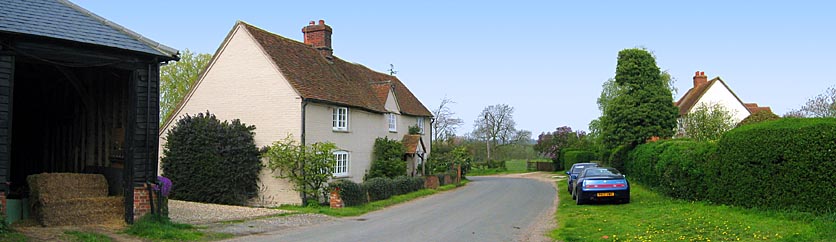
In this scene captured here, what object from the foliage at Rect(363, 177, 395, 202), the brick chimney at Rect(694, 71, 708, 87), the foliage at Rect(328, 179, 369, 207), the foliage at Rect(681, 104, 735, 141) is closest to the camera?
the foliage at Rect(328, 179, 369, 207)

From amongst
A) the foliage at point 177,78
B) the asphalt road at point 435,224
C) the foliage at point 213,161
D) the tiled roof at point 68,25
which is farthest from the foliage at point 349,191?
the foliage at point 177,78

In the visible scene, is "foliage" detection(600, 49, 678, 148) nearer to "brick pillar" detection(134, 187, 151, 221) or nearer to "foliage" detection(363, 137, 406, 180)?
"foliage" detection(363, 137, 406, 180)

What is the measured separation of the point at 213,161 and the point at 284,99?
3.46 meters

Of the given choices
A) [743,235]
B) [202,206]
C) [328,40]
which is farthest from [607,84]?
[743,235]

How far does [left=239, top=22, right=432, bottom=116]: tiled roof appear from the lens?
24578mm

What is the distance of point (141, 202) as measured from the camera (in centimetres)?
1414

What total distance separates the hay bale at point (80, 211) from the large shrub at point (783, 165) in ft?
47.2

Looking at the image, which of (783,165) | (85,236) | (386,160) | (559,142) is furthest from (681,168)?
(559,142)

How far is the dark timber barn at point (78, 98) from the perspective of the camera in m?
12.1

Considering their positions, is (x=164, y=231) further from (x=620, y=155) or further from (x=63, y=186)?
(x=620, y=155)

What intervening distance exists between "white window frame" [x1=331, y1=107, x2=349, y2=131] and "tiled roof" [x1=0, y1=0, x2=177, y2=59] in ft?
38.2

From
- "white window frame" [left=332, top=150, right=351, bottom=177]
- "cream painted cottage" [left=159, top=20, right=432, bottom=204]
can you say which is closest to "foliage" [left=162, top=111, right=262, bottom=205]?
"cream painted cottage" [left=159, top=20, right=432, bottom=204]

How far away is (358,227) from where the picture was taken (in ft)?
53.4

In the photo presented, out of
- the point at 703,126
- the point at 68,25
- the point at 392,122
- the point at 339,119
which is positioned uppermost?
the point at 68,25
